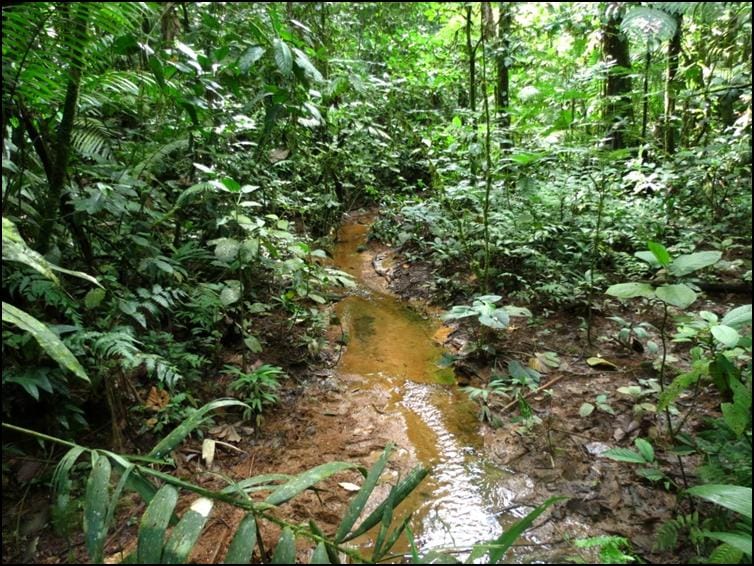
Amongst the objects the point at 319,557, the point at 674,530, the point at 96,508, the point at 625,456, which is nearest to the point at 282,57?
the point at 96,508

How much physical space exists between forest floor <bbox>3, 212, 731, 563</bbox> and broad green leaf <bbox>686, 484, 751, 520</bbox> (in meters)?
0.38

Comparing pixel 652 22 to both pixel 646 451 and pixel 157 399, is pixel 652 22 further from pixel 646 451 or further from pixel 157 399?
pixel 157 399

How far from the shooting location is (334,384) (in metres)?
2.99

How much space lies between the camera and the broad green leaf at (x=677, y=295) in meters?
1.73

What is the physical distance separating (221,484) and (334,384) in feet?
3.52

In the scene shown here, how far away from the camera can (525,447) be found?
229 centimetres

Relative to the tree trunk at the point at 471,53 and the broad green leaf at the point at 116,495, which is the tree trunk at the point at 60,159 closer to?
the broad green leaf at the point at 116,495

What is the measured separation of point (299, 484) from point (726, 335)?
1.67 m

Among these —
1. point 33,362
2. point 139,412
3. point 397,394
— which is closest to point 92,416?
point 139,412

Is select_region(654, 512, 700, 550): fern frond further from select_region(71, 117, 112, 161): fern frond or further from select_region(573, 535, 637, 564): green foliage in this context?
select_region(71, 117, 112, 161): fern frond

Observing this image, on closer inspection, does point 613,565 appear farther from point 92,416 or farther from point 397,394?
point 92,416

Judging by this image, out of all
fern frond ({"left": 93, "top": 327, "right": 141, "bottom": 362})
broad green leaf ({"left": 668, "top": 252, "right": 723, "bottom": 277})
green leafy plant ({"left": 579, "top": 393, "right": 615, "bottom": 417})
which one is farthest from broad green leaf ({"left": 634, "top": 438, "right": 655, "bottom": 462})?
fern frond ({"left": 93, "top": 327, "right": 141, "bottom": 362})

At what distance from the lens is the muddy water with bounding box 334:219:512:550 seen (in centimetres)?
190

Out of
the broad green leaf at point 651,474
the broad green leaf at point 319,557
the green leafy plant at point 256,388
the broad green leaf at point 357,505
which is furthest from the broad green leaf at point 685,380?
the green leafy plant at point 256,388
